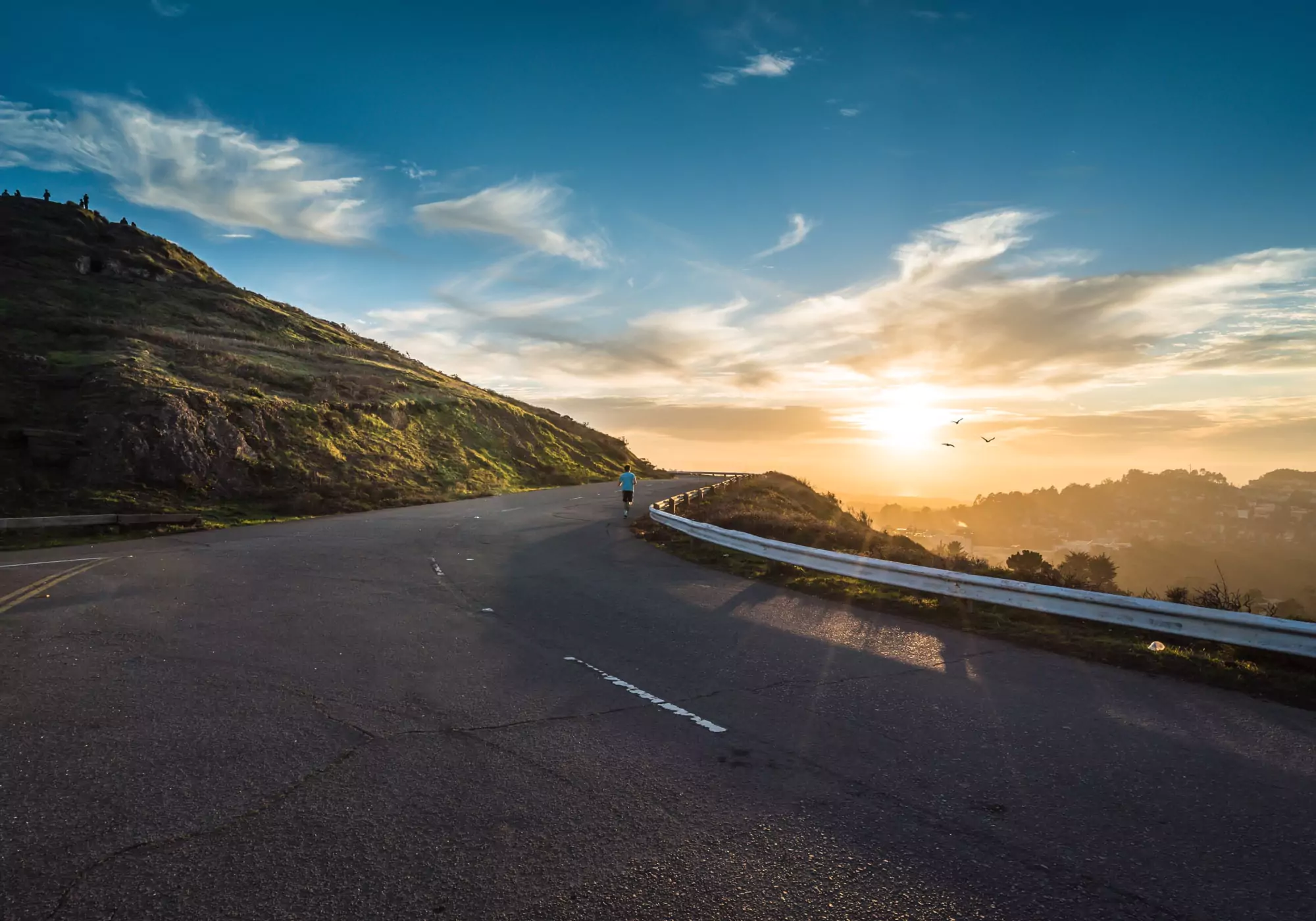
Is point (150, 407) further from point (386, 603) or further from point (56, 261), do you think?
point (56, 261)

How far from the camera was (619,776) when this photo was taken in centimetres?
473

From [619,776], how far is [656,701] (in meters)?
1.68

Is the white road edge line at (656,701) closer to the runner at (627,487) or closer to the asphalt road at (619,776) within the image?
the asphalt road at (619,776)

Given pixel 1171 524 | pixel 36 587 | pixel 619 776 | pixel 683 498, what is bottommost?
pixel 36 587

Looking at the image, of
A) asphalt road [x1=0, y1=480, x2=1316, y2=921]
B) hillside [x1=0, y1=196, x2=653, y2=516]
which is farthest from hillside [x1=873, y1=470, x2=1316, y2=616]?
asphalt road [x1=0, y1=480, x2=1316, y2=921]

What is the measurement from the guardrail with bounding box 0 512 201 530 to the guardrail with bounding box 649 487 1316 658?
18.9 m

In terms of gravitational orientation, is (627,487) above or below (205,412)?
below

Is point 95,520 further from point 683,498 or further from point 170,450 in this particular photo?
point 683,498

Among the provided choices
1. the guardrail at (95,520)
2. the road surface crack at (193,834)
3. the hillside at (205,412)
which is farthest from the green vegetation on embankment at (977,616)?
the hillside at (205,412)

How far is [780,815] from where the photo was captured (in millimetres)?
4219

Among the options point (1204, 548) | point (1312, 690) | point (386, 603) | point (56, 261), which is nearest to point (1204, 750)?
point (1312, 690)

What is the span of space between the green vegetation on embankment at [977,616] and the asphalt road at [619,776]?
1.62ft

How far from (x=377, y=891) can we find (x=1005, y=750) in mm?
4400

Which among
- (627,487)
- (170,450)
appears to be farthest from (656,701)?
(170,450)
